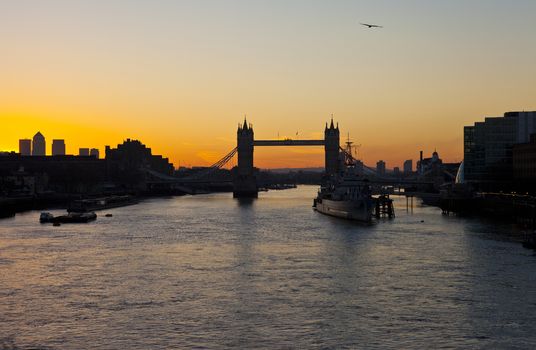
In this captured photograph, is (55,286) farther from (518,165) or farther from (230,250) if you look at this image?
(518,165)

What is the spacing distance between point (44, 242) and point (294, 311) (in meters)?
32.1

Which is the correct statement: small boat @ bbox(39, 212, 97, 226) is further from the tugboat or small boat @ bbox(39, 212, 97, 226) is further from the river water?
the tugboat

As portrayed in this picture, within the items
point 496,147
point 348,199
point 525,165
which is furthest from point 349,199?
point 496,147

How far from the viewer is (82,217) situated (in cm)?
8294

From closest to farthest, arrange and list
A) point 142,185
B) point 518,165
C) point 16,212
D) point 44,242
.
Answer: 1. point 44,242
2. point 16,212
3. point 518,165
4. point 142,185

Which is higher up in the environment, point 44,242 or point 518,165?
point 518,165

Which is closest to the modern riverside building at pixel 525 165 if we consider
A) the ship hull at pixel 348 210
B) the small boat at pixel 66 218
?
the ship hull at pixel 348 210

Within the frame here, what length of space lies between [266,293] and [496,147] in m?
104

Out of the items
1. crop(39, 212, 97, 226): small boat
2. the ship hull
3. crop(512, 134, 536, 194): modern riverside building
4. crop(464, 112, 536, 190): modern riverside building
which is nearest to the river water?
crop(39, 212, 97, 226): small boat

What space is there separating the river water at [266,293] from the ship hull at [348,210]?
83.9 ft

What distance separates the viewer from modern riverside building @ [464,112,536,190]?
129 meters

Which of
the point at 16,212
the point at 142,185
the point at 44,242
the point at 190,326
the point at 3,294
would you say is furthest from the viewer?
the point at 142,185

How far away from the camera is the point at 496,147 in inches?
5079

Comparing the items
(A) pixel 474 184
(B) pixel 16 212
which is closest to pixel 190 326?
(B) pixel 16 212
